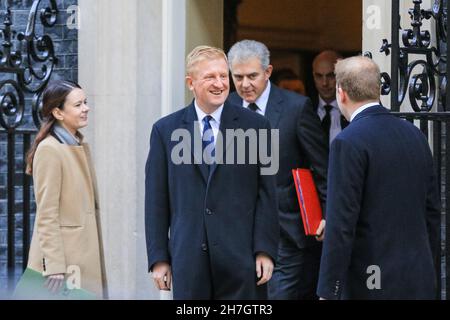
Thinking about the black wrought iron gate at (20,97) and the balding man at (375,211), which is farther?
the black wrought iron gate at (20,97)

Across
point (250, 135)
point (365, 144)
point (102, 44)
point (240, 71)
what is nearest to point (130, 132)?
point (102, 44)

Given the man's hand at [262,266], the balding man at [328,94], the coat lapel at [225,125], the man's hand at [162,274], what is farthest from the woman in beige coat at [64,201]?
the balding man at [328,94]

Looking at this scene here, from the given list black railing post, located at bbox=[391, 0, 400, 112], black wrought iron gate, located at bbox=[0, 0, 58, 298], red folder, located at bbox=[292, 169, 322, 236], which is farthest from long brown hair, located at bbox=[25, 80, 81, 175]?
black railing post, located at bbox=[391, 0, 400, 112]

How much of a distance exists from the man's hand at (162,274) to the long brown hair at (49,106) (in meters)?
1.24

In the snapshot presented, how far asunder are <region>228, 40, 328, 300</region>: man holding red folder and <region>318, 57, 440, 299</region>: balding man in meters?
1.65

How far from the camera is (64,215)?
6.88 metres

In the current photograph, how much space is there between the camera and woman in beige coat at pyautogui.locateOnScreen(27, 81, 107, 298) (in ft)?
22.3

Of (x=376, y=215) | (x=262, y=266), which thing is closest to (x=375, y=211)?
(x=376, y=215)

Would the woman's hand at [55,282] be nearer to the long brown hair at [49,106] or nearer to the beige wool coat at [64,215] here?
the beige wool coat at [64,215]

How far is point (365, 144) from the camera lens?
560cm

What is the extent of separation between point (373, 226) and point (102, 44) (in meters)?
3.81

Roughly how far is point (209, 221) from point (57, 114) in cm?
142

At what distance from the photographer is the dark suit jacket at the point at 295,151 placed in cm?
741

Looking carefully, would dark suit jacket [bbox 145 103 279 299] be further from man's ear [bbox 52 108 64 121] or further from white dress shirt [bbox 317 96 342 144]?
white dress shirt [bbox 317 96 342 144]
